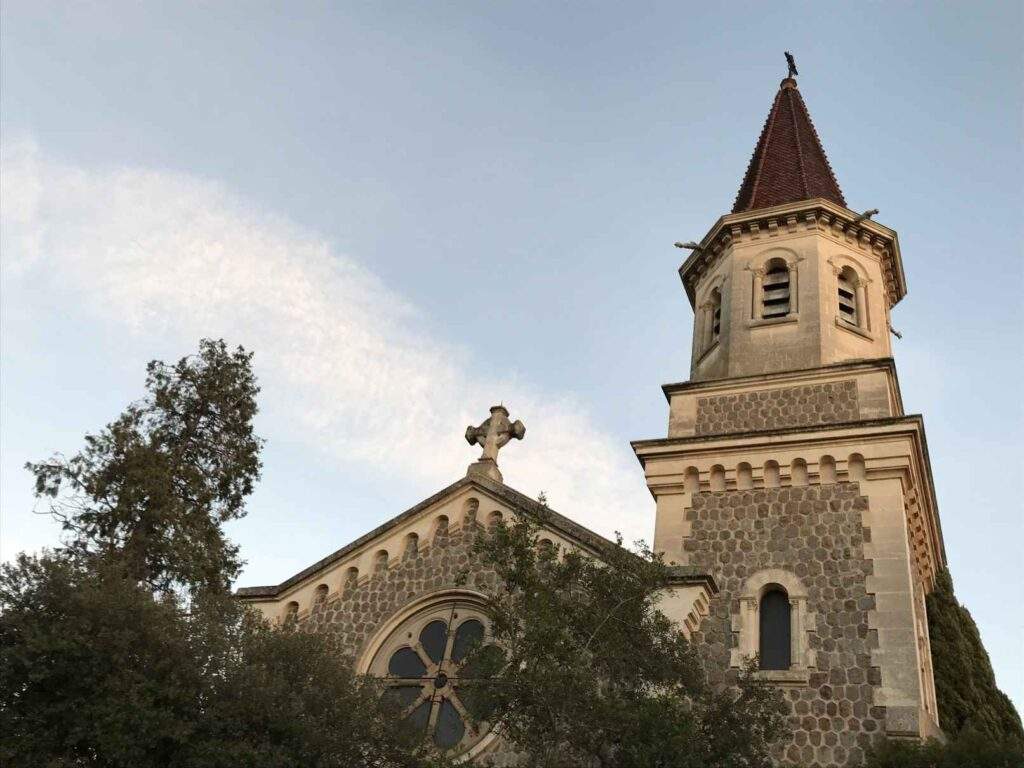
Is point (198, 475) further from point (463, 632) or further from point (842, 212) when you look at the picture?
point (842, 212)

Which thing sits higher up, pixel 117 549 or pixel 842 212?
pixel 842 212

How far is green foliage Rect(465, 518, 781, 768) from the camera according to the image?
9906mm

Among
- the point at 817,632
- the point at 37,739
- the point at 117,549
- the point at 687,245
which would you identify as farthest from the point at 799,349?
the point at 37,739

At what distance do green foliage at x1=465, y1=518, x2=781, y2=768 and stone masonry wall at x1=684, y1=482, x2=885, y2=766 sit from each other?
2.75 meters

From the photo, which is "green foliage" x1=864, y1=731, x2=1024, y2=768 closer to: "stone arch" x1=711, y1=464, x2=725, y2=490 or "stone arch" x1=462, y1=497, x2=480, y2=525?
"stone arch" x1=711, y1=464, x2=725, y2=490

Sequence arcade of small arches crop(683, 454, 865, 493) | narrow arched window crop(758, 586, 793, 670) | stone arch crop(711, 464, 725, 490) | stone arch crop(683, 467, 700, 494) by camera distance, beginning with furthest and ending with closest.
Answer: stone arch crop(683, 467, 700, 494) < stone arch crop(711, 464, 725, 490) < arcade of small arches crop(683, 454, 865, 493) < narrow arched window crop(758, 586, 793, 670)

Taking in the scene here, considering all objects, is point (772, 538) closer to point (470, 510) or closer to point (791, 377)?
point (791, 377)

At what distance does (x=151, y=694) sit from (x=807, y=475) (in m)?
10.7

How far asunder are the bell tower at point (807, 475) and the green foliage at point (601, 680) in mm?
2334

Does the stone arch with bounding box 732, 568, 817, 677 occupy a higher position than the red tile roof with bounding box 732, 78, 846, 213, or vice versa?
Answer: the red tile roof with bounding box 732, 78, 846, 213

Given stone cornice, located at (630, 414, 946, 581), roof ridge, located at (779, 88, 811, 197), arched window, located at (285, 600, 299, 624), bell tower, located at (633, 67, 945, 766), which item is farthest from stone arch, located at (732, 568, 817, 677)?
roof ridge, located at (779, 88, 811, 197)

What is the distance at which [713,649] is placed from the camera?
49.2 feet

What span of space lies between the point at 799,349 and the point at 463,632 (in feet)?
28.3

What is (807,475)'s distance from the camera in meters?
16.4
